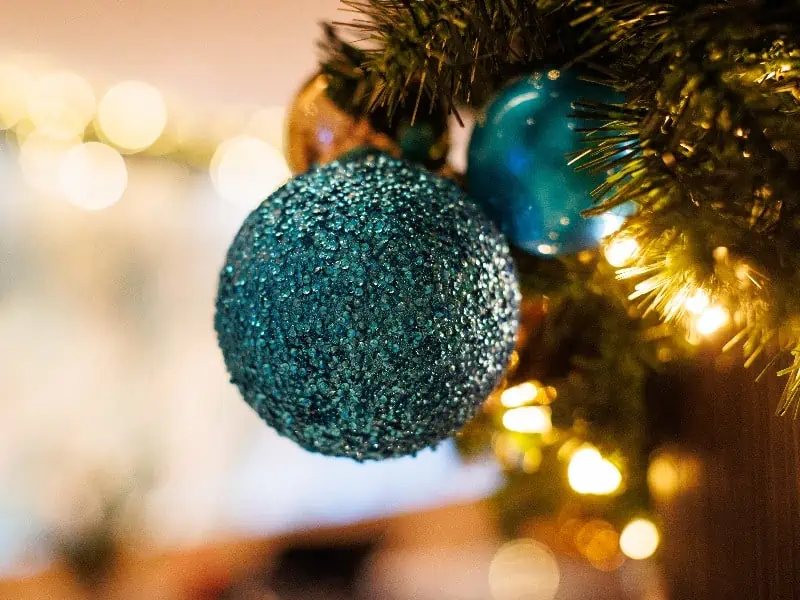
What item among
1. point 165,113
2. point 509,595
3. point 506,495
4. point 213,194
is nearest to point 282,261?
point 506,495

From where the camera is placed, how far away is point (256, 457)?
4.85ft

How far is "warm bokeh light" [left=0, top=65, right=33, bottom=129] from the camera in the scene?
1.15 m

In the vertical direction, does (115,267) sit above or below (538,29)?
below

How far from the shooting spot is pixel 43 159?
1325mm

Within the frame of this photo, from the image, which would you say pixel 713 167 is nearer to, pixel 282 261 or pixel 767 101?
pixel 767 101

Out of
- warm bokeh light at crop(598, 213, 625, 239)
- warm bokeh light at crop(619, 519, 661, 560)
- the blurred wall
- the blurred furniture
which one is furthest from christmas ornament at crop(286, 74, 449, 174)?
the blurred wall

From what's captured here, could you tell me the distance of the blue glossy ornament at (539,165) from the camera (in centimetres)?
31

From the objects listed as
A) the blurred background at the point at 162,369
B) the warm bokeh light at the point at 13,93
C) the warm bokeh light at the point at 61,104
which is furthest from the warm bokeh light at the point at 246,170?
the warm bokeh light at the point at 13,93

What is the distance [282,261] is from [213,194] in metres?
1.30

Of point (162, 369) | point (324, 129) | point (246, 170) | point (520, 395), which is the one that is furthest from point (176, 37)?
point (520, 395)

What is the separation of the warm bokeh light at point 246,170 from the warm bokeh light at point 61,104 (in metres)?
0.29

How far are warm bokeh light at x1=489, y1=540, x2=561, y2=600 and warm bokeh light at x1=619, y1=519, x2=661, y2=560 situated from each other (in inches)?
16.1

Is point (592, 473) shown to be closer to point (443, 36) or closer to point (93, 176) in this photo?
point (443, 36)

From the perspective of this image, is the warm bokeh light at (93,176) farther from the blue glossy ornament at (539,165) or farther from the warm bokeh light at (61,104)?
the blue glossy ornament at (539,165)
